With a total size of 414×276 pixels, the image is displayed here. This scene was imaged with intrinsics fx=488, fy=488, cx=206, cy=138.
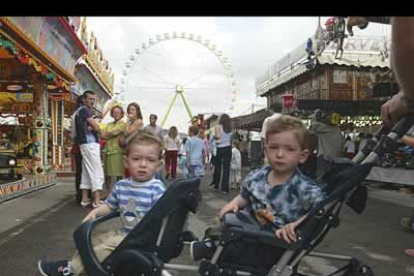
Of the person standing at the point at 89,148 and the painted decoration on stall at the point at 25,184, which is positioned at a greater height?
the person standing at the point at 89,148

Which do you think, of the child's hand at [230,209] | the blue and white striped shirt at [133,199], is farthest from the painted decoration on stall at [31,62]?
the child's hand at [230,209]

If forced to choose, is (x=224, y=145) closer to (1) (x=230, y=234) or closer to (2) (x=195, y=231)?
(2) (x=195, y=231)

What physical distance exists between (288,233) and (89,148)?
504cm

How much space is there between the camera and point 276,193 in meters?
2.53

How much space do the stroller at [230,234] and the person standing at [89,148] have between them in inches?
169

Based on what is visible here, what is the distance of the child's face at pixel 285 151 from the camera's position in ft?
8.36

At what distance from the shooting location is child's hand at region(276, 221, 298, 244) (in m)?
2.21

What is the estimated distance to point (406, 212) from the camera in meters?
7.14

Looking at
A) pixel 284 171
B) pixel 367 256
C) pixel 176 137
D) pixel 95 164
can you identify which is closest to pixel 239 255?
pixel 284 171

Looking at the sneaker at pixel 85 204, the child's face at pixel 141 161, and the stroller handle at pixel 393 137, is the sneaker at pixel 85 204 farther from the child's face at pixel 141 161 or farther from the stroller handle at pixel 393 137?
the stroller handle at pixel 393 137

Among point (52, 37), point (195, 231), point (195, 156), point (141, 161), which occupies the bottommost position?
point (195, 231)

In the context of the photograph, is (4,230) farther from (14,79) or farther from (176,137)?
(176,137)

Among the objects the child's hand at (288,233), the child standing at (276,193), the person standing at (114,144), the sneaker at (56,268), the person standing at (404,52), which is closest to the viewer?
the person standing at (404,52)

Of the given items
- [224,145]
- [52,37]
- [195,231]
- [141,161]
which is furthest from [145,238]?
[52,37]
